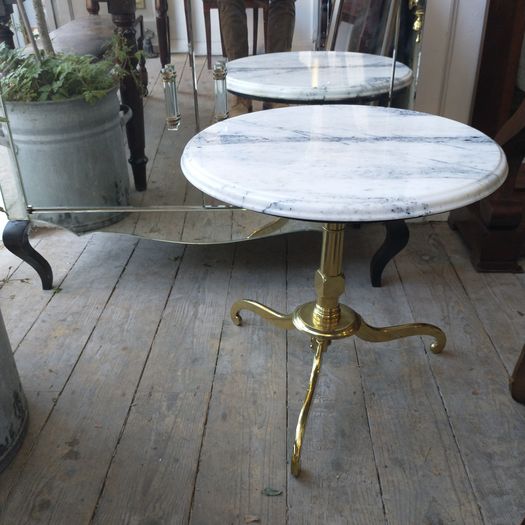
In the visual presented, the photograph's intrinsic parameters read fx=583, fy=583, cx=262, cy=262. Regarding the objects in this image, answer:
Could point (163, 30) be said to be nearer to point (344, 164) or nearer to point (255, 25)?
point (255, 25)

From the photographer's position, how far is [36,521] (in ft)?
3.65

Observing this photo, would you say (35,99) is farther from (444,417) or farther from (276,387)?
(444,417)

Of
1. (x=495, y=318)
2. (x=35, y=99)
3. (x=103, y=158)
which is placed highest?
(x=35, y=99)

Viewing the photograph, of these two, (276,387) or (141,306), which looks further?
(141,306)

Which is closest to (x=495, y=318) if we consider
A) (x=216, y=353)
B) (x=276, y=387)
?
(x=276, y=387)

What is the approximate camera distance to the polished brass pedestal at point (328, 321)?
1.26 meters

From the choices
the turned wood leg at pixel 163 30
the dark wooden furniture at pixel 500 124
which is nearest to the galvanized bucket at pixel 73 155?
the turned wood leg at pixel 163 30

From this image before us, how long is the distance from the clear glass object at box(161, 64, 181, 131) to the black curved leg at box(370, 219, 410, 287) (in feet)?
2.26

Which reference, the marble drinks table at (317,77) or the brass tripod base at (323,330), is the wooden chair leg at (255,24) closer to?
the marble drinks table at (317,77)

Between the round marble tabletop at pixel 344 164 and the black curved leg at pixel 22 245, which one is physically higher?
the round marble tabletop at pixel 344 164

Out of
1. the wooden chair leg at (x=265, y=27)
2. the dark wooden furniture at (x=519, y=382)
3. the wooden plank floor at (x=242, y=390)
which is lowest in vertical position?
the wooden plank floor at (x=242, y=390)

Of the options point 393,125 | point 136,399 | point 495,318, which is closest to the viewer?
point 393,125

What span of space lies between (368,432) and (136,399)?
55 cm

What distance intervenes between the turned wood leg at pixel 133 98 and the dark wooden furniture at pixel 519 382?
112 cm
